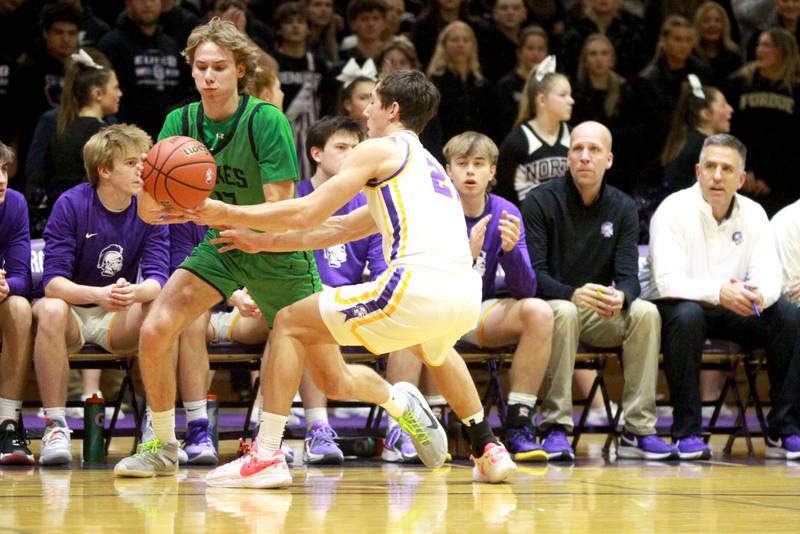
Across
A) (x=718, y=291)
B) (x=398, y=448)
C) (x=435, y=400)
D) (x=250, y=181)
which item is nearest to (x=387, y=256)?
(x=250, y=181)

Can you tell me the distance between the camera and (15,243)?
664 centimetres

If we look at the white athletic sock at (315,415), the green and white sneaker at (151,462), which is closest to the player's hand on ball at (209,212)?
the green and white sneaker at (151,462)

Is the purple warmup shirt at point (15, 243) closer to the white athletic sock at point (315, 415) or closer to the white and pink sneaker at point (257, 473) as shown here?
the white athletic sock at point (315, 415)

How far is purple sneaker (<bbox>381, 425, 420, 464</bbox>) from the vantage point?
6.59 meters

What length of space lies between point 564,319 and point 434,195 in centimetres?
204

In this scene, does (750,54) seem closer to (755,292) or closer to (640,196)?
(640,196)

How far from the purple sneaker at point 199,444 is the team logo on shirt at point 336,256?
1206mm

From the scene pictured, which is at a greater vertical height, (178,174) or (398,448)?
(178,174)

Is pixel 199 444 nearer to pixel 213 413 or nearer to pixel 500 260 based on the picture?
pixel 213 413

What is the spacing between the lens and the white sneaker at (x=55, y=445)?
6.10 m

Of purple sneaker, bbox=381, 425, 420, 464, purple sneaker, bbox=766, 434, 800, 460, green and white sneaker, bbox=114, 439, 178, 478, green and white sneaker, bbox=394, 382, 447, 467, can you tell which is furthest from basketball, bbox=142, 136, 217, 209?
purple sneaker, bbox=766, 434, 800, 460

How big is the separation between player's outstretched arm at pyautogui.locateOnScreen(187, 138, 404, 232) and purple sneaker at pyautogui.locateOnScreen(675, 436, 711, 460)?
2870 millimetres

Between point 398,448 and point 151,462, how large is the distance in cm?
152

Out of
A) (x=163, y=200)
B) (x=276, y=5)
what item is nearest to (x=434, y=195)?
(x=163, y=200)
